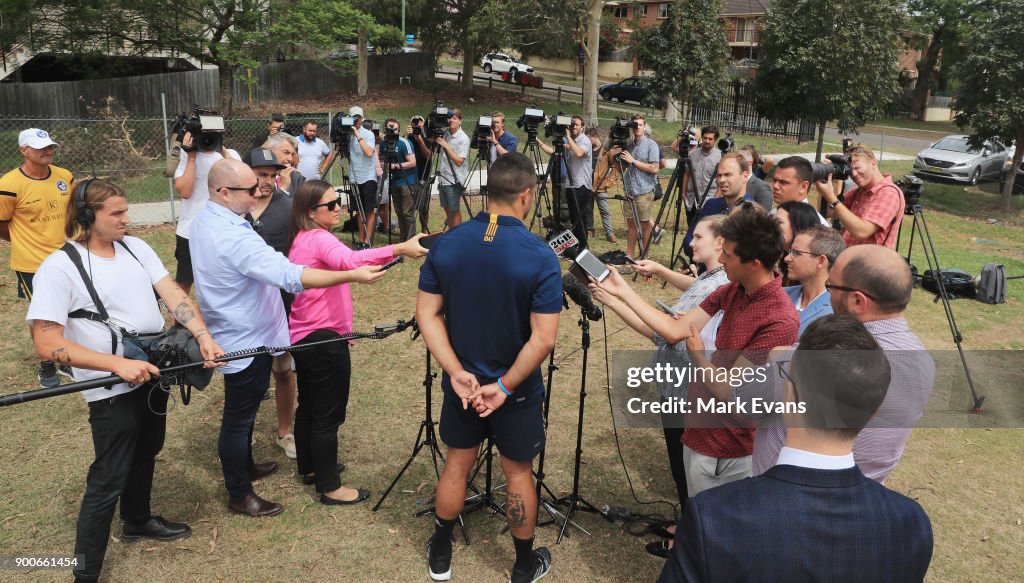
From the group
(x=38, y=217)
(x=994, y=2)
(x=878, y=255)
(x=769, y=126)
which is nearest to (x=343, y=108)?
(x=769, y=126)

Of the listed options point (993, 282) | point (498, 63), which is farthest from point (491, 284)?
point (498, 63)

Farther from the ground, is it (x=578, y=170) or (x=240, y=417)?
(x=578, y=170)

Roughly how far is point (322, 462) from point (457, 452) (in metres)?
1.10

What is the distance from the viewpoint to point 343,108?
26.5 m

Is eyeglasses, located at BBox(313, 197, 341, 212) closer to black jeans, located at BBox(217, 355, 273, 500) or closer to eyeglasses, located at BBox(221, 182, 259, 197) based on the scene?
eyeglasses, located at BBox(221, 182, 259, 197)

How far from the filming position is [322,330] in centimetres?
368

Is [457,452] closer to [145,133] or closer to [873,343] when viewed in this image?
[873,343]

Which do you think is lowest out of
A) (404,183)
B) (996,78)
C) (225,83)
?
(404,183)

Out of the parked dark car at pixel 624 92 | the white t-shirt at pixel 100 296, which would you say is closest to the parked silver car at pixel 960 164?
the parked dark car at pixel 624 92

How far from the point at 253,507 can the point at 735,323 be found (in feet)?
8.76

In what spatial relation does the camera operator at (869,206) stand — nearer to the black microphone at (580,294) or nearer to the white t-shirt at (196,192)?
Answer: the black microphone at (580,294)

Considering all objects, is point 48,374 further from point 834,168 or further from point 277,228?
point 834,168

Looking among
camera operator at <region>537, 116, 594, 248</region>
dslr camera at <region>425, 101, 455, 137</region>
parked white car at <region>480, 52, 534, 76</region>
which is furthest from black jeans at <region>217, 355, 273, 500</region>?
parked white car at <region>480, 52, 534, 76</region>

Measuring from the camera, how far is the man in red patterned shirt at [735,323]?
256 centimetres
